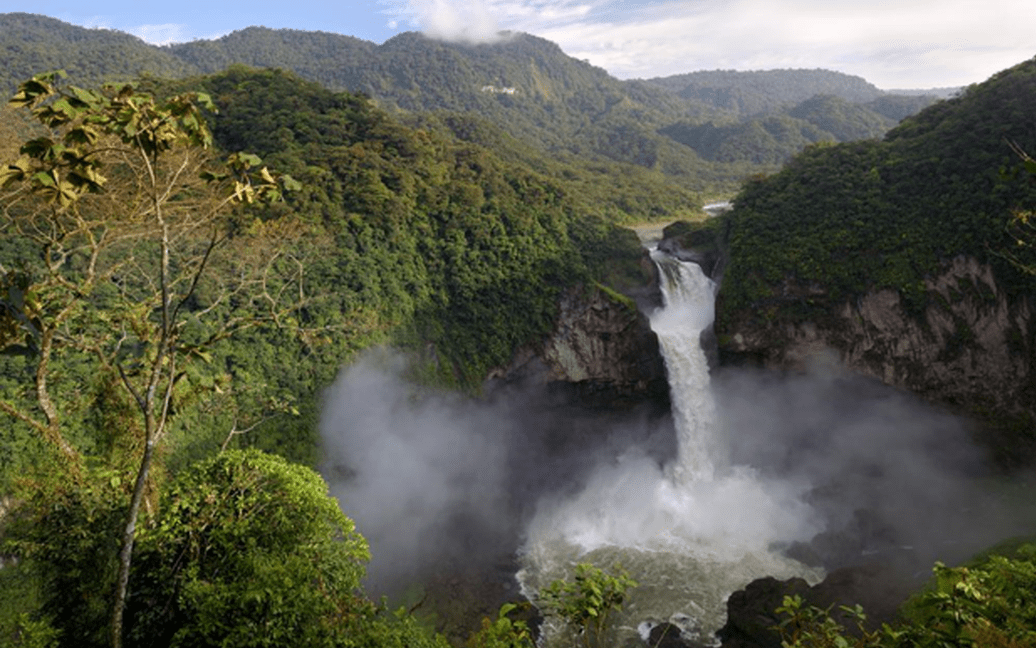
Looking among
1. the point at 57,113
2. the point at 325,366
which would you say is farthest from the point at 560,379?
the point at 57,113

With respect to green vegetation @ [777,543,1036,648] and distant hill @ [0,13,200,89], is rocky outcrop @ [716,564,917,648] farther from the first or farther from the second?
distant hill @ [0,13,200,89]

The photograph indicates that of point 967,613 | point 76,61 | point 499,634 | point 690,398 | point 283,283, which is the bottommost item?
point 690,398

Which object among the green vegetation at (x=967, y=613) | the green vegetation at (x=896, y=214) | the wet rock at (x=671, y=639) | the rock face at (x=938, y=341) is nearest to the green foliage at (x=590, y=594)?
the green vegetation at (x=967, y=613)

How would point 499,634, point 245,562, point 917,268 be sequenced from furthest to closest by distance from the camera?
1. point 917,268
2. point 245,562
3. point 499,634

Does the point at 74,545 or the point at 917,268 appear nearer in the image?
the point at 74,545

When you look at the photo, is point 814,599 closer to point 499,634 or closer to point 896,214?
point 499,634

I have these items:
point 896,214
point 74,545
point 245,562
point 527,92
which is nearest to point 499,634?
point 245,562

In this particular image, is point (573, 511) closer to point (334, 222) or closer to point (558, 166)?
point (334, 222)
